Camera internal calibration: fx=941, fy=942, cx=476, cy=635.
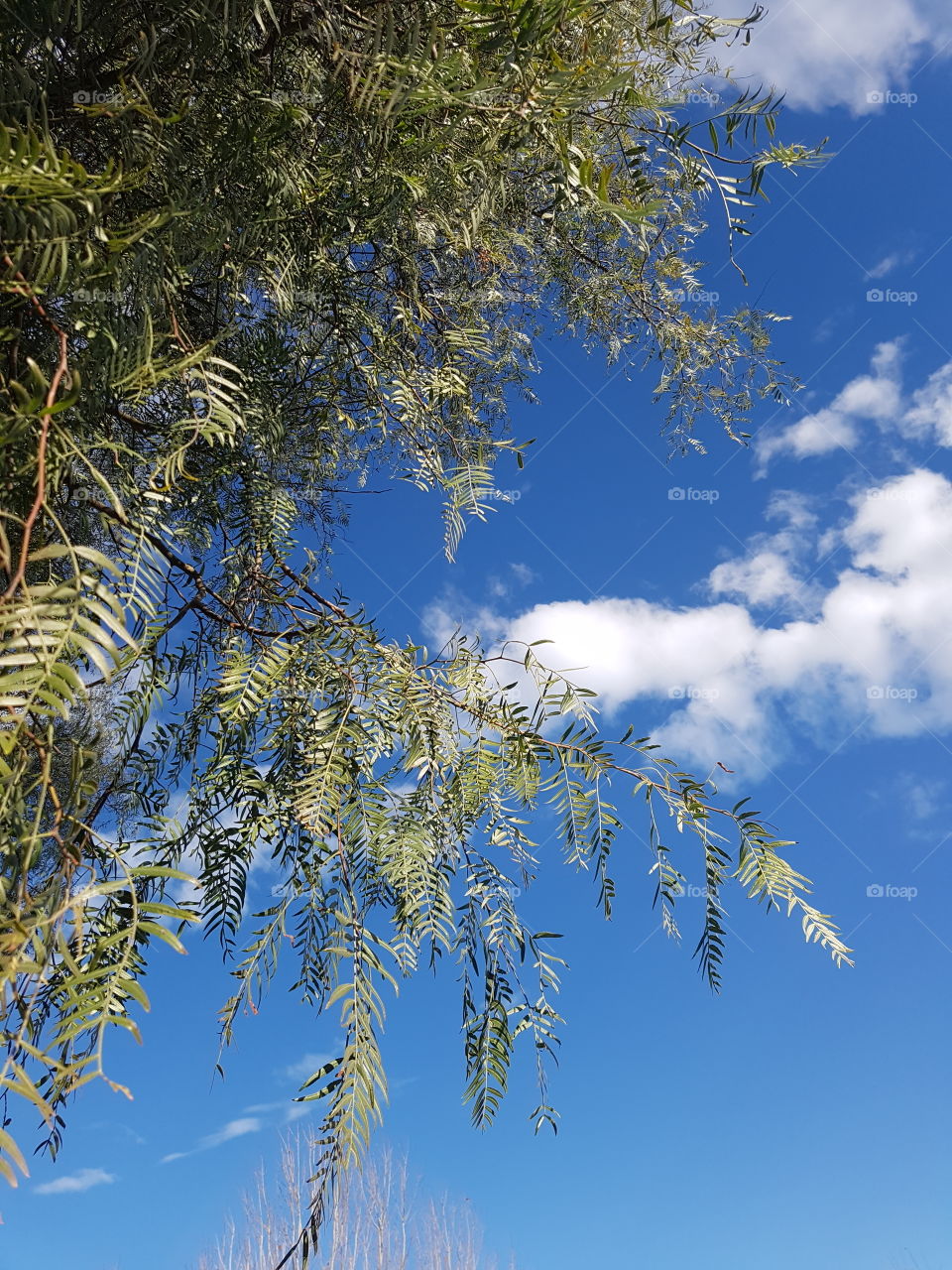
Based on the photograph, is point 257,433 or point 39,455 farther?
point 257,433

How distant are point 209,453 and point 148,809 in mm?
405

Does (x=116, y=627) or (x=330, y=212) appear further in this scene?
(x=330, y=212)

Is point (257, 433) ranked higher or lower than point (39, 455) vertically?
higher

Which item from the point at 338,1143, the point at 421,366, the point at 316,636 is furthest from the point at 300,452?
the point at 338,1143

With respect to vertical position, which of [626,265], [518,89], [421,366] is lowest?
[518,89]

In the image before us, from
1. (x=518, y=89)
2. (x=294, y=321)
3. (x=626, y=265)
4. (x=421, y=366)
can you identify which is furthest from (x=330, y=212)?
(x=626, y=265)

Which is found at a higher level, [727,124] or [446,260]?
[446,260]

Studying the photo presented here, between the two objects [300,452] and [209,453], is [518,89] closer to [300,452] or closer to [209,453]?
[209,453]

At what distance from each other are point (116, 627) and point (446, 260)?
57.6 inches

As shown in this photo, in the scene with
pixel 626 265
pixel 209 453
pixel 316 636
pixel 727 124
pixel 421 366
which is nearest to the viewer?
pixel 727 124

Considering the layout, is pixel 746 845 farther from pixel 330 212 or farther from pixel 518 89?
pixel 330 212

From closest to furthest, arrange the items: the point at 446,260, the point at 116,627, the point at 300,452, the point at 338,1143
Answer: the point at 116,627
the point at 338,1143
the point at 300,452
the point at 446,260

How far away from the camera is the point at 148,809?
3.06 ft

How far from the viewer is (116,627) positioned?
1.31 ft
